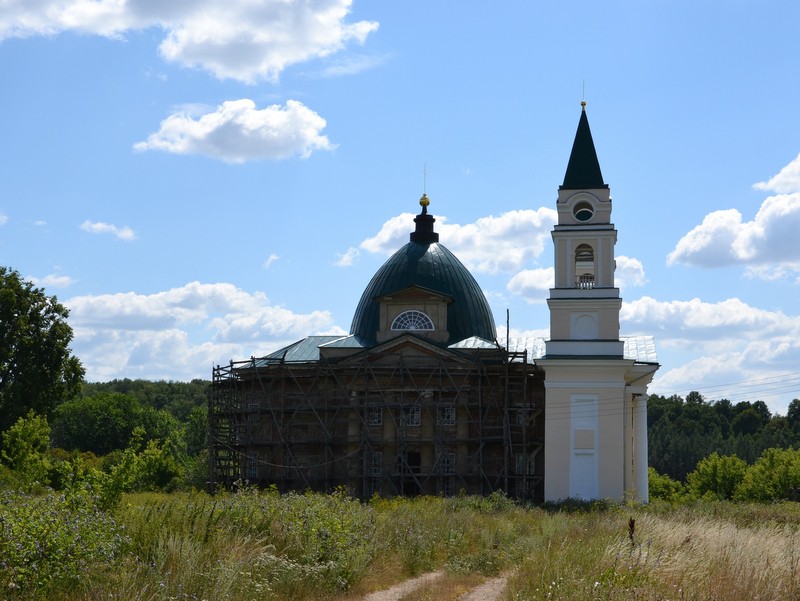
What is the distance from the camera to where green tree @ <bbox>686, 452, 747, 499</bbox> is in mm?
70875

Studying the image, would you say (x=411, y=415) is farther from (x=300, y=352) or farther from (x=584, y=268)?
(x=584, y=268)

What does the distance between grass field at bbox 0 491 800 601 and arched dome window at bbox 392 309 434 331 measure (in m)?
26.3

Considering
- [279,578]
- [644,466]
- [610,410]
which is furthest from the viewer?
[644,466]

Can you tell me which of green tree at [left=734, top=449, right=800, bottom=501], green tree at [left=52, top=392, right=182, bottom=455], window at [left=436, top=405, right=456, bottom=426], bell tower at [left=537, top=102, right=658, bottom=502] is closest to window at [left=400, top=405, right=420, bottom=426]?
window at [left=436, top=405, right=456, bottom=426]

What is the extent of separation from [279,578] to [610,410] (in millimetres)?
28090

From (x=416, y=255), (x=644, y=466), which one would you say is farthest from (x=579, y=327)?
(x=416, y=255)

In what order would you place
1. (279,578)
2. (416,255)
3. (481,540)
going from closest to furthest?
1. (279,578)
2. (481,540)
3. (416,255)

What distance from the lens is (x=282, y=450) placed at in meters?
45.6

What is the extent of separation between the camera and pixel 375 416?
45.2m

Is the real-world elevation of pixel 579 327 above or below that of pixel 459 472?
above

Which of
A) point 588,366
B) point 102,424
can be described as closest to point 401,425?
point 588,366

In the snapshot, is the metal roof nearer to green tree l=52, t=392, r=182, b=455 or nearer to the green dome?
the green dome

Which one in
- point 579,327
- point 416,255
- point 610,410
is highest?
point 416,255

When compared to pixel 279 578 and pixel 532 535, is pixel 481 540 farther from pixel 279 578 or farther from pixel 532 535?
pixel 279 578
